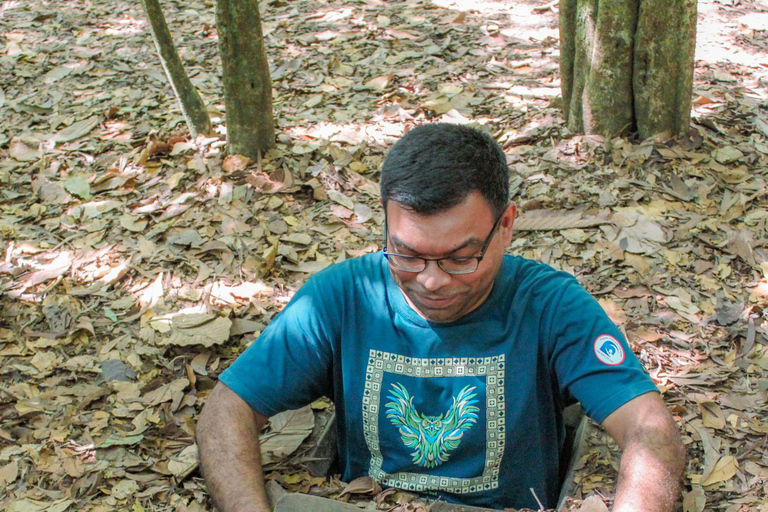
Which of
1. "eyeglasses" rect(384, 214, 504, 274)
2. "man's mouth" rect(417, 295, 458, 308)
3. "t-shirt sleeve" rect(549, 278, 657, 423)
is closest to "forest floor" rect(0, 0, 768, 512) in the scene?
"t-shirt sleeve" rect(549, 278, 657, 423)

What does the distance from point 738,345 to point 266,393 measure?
2.34 metres

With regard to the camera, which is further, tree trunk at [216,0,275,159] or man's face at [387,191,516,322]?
tree trunk at [216,0,275,159]

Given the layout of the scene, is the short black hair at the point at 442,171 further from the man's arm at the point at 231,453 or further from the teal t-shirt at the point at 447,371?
the man's arm at the point at 231,453

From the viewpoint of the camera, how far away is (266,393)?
263 centimetres

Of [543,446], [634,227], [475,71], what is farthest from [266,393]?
[475,71]

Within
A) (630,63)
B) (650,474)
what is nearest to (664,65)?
(630,63)

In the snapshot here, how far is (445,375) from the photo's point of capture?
2566 mm

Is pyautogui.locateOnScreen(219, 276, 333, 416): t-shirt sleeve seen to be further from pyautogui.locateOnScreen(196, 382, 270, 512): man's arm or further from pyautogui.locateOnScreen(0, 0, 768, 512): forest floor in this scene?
pyautogui.locateOnScreen(0, 0, 768, 512): forest floor

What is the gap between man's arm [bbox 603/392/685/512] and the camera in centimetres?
226

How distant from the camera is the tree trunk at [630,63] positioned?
4.37 m

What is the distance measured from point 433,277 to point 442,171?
0.35m

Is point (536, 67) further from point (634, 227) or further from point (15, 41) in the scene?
point (15, 41)

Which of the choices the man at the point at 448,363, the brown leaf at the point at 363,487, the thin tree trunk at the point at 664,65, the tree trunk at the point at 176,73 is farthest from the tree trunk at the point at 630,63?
the brown leaf at the point at 363,487

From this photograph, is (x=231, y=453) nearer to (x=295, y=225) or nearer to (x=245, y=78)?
(x=295, y=225)
